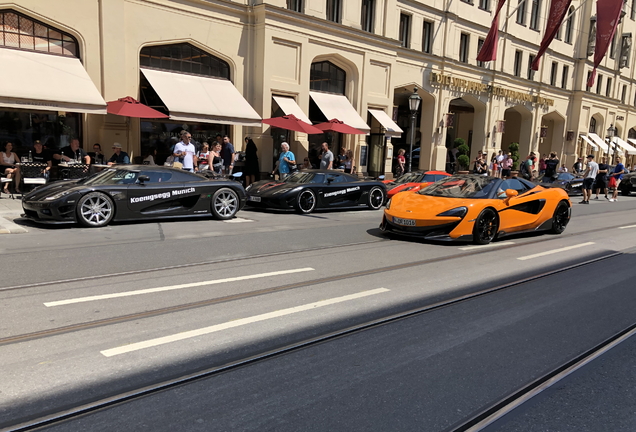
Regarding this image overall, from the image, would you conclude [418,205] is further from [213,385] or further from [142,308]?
[213,385]

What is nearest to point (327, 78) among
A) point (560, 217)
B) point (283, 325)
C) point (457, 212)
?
point (560, 217)

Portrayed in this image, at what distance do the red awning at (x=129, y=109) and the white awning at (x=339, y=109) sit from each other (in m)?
8.14

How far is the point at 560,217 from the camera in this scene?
36.6 ft

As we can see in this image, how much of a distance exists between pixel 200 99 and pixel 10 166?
5.99 metres

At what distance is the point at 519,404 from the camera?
3.53m

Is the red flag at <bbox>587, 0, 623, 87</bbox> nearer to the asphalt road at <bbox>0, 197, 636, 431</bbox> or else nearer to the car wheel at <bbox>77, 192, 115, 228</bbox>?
the asphalt road at <bbox>0, 197, 636, 431</bbox>

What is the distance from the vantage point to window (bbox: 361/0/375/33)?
76.0ft

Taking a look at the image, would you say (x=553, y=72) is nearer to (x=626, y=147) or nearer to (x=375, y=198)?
(x=626, y=147)

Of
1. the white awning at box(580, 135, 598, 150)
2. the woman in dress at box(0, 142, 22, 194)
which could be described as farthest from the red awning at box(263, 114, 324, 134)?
the white awning at box(580, 135, 598, 150)

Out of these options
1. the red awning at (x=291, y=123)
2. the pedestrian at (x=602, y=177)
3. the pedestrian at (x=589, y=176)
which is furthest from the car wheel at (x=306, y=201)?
the pedestrian at (x=602, y=177)

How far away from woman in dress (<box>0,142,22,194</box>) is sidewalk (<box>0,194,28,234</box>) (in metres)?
0.42

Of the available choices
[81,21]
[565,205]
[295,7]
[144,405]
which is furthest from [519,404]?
[295,7]

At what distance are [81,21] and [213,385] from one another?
600 inches

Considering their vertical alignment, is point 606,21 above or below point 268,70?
above
